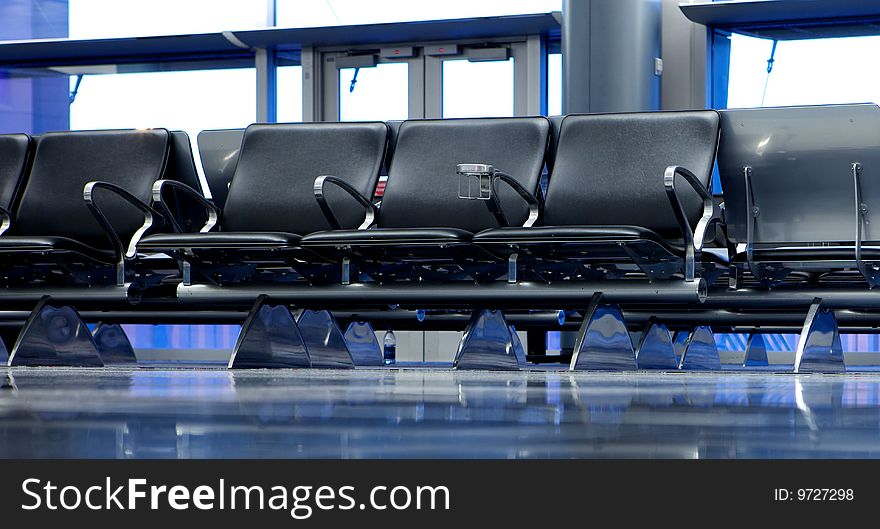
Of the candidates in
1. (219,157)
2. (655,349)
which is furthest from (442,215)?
(219,157)

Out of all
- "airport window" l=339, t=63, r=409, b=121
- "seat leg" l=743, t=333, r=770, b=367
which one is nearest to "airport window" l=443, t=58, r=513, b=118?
"airport window" l=339, t=63, r=409, b=121

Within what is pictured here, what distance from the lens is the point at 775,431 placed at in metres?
0.90

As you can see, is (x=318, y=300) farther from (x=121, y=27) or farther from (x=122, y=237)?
(x=121, y=27)

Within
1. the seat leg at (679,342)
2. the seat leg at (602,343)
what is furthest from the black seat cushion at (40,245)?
the seat leg at (679,342)

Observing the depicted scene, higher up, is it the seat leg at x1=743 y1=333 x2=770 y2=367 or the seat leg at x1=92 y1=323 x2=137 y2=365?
the seat leg at x1=92 y1=323 x2=137 y2=365

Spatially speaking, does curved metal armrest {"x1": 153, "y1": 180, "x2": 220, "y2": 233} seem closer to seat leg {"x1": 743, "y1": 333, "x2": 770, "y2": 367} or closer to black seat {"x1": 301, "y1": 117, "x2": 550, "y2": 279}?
black seat {"x1": 301, "y1": 117, "x2": 550, "y2": 279}

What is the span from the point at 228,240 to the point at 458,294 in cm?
74

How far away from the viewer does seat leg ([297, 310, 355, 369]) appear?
3674mm

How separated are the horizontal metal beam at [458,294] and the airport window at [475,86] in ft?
17.0

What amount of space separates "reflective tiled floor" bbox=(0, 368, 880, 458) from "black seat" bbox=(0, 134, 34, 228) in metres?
2.92

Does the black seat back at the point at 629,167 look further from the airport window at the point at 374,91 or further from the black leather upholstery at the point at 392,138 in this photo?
the airport window at the point at 374,91

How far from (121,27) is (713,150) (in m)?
6.86

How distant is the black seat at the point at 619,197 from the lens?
133 inches
